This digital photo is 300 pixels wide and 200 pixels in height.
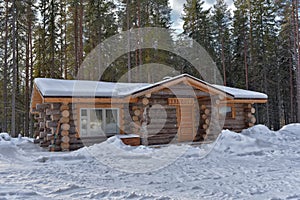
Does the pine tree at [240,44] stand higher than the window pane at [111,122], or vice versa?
the pine tree at [240,44]

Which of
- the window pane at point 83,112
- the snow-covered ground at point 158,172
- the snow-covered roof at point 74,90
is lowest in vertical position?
the snow-covered ground at point 158,172

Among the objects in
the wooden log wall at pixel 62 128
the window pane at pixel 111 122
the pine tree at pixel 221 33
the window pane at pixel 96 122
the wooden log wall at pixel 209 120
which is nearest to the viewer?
the wooden log wall at pixel 62 128

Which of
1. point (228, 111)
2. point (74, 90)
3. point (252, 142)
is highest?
point (74, 90)

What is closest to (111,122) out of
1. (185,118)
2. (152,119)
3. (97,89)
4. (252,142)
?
(97,89)

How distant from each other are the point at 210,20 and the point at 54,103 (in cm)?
1791

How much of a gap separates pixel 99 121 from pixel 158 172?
15.8 feet

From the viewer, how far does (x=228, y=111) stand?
12.5 m

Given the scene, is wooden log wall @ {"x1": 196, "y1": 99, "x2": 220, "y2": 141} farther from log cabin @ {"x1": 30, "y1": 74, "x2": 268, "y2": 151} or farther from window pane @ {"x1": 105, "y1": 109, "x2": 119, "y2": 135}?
window pane @ {"x1": 105, "y1": 109, "x2": 119, "y2": 135}

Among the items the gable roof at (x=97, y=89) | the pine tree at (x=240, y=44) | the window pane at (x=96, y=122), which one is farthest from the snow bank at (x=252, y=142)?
the pine tree at (x=240, y=44)

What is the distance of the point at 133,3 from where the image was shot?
60.8 feet

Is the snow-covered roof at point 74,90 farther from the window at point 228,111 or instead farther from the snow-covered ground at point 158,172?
the window at point 228,111

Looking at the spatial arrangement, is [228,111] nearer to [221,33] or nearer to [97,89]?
[97,89]

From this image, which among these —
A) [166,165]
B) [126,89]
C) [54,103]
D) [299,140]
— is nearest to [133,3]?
[126,89]

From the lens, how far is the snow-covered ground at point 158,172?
12.8ft
